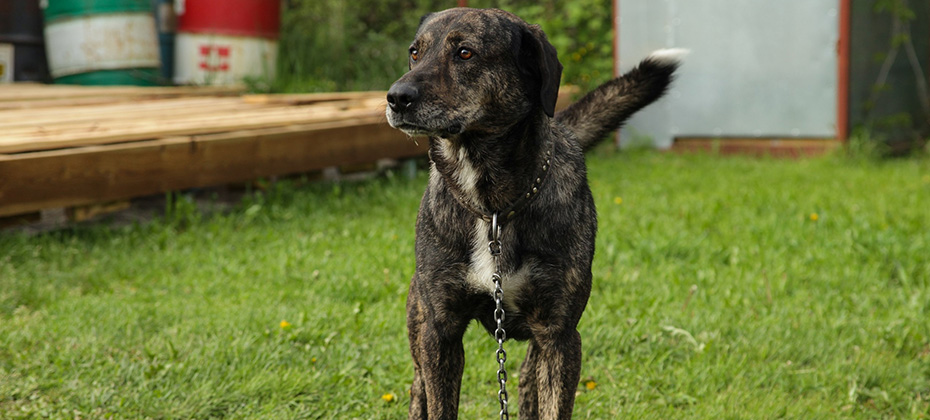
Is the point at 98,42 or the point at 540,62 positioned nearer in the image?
the point at 540,62

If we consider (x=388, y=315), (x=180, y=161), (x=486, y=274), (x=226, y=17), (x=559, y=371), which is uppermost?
(x=226, y=17)

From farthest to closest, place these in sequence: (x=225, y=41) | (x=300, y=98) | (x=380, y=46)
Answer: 1. (x=380, y=46)
2. (x=225, y=41)
3. (x=300, y=98)

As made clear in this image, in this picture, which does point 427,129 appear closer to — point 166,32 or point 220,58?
point 220,58

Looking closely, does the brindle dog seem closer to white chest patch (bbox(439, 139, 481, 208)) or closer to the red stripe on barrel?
white chest patch (bbox(439, 139, 481, 208))

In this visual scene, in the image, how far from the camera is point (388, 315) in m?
3.91

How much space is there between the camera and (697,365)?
3.48 meters

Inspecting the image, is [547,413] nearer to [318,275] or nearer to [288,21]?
[318,275]

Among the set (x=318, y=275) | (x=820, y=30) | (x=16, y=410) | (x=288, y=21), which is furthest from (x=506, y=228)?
(x=288, y=21)

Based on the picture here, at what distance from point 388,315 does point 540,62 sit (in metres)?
1.85

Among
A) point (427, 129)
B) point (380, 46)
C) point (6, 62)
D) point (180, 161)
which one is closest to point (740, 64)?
point (380, 46)

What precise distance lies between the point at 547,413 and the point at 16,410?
72.6 inches

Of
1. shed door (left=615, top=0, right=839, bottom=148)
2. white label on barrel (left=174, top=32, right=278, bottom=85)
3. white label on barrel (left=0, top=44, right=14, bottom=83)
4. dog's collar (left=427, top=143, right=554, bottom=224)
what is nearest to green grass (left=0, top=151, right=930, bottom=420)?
dog's collar (left=427, top=143, right=554, bottom=224)

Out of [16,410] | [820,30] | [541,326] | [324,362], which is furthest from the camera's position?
[820,30]

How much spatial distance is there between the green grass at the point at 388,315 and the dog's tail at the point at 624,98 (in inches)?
40.0
